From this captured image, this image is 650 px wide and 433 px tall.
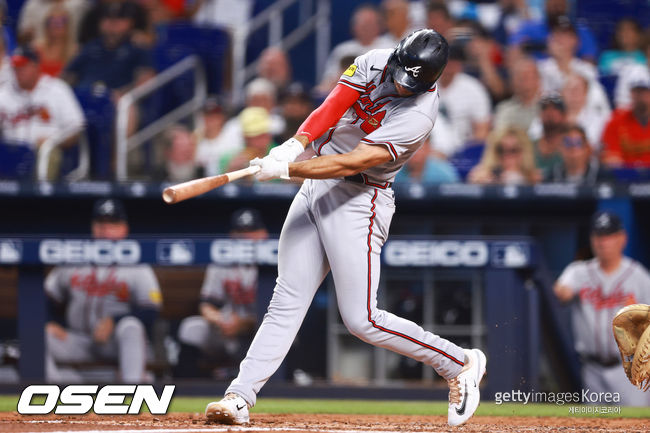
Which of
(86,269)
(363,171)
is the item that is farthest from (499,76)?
(363,171)

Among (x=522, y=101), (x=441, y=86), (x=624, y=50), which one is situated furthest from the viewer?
(x=624, y=50)

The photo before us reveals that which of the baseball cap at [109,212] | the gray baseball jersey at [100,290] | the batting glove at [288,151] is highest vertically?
the batting glove at [288,151]

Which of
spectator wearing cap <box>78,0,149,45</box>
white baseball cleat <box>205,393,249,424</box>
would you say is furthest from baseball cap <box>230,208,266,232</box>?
spectator wearing cap <box>78,0,149,45</box>

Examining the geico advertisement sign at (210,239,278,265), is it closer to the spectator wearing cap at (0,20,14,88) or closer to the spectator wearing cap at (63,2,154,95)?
the spectator wearing cap at (63,2,154,95)

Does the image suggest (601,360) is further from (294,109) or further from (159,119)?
(159,119)

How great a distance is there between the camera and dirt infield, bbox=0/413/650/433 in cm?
352

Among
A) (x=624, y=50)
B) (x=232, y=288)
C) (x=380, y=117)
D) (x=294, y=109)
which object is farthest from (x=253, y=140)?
(x=380, y=117)

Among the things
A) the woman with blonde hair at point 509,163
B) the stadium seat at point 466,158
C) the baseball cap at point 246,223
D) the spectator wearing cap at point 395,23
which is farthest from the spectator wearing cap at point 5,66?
the woman with blonde hair at point 509,163

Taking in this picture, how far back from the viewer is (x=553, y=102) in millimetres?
6758

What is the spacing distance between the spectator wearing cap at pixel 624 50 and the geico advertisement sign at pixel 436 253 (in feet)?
8.47

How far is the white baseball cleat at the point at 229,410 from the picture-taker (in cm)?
350

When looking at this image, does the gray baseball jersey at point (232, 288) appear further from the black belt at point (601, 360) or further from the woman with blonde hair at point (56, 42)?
the woman with blonde hair at point (56, 42)

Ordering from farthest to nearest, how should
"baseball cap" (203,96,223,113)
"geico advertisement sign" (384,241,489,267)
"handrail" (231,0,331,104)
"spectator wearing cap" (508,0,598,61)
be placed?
"handrail" (231,0,331,104)
"spectator wearing cap" (508,0,598,61)
"baseball cap" (203,96,223,113)
"geico advertisement sign" (384,241,489,267)

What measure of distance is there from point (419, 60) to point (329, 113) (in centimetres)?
39
